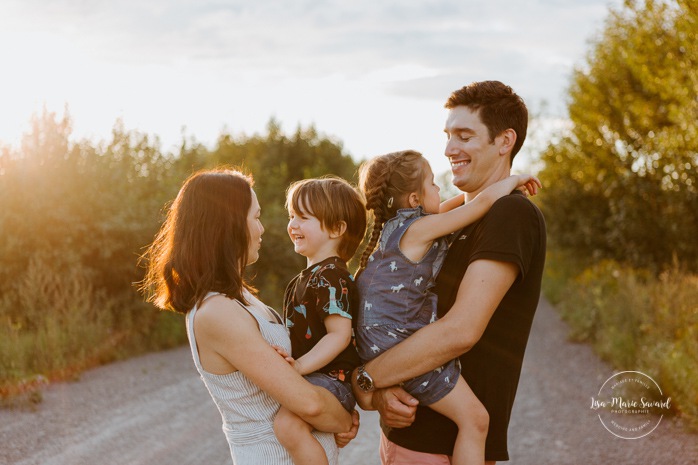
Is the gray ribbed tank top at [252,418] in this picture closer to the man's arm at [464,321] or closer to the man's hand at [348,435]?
the man's hand at [348,435]

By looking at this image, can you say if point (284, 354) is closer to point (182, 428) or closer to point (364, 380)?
point (364, 380)

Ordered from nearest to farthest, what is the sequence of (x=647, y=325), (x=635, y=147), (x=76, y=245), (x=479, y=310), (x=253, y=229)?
(x=479, y=310)
(x=253, y=229)
(x=647, y=325)
(x=76, y=245)
(x=635, y=147)

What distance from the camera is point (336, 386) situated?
2.87m

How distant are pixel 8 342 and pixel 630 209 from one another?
12.3 m

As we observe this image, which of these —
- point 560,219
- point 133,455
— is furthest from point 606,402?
point 560,219

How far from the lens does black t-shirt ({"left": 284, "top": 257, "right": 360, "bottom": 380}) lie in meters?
2.92

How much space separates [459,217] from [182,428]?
241 inches

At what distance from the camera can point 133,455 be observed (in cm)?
695

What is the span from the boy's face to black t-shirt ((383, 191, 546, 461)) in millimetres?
574

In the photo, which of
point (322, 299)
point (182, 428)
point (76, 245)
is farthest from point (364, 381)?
point (76, 245)

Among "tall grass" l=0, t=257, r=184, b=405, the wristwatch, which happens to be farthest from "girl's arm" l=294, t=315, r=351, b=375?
"tall grass" l=0, t=257, r=184, b=405

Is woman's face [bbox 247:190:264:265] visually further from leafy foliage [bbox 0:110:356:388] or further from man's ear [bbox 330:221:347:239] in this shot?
leafy foliage [bbox 0:110:356:388]

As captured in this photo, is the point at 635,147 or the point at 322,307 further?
the point at 635,147

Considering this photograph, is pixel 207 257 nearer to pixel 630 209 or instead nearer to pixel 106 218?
pixel 106 218
